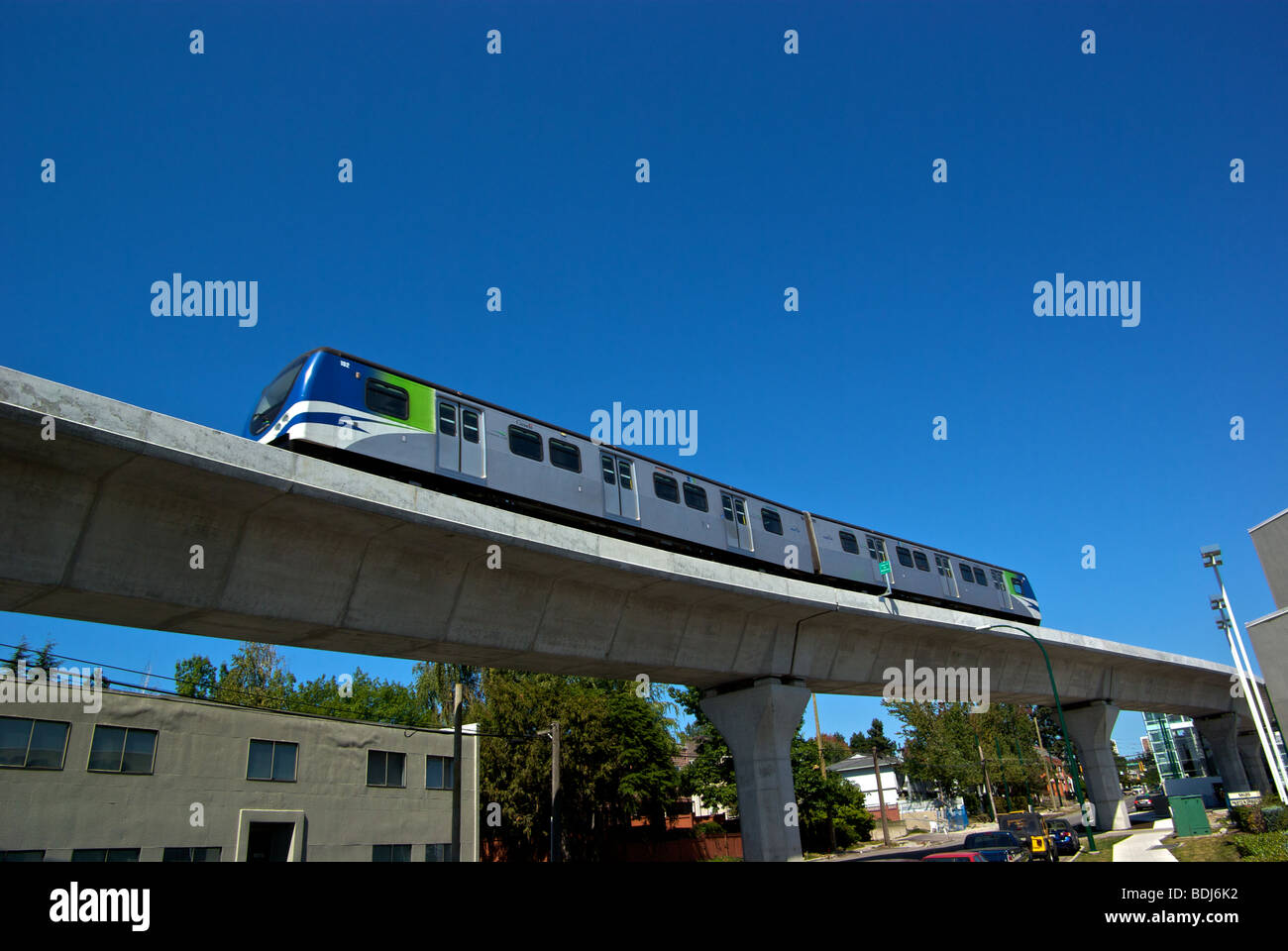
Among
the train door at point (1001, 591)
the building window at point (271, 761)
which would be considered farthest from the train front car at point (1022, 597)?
the building window at point (271, 761)

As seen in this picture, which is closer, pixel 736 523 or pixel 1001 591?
pixel 736 523

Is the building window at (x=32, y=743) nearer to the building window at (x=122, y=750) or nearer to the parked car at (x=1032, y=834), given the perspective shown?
the building window at (x=122, y=750)

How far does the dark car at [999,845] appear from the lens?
2169 centimetres

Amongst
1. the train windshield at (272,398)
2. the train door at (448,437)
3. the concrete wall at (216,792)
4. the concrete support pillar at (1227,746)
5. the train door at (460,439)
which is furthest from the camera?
the concrete support pillar at (1227,746)

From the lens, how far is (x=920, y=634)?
77.8ft

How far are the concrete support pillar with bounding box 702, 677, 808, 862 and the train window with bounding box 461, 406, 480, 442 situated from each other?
925 cm

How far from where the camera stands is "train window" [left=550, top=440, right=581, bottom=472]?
59.8 feet

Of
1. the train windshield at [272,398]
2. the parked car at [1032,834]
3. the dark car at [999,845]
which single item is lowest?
the parked car at [1032,834]

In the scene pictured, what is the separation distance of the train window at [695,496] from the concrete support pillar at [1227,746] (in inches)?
1579

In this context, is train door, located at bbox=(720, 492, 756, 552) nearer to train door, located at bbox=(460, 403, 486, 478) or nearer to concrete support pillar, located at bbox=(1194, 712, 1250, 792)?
train door, located at bbox=(460, 403, 486, 478)

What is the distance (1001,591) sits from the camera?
3303 cm

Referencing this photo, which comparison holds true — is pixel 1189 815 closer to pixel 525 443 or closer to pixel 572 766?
pixel 572 766

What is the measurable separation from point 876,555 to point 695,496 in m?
8.67

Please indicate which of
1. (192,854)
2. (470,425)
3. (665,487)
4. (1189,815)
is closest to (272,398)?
(470,425)
